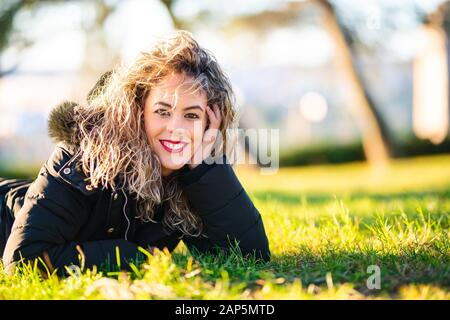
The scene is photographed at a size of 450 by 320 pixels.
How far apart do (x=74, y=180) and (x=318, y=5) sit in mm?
9270

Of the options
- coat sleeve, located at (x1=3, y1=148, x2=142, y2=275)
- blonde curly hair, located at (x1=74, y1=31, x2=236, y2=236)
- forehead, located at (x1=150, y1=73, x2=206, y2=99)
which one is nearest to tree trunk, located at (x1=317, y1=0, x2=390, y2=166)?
blonde curly hair, located at (x1=74, y1=31, x2=236, y2=236)

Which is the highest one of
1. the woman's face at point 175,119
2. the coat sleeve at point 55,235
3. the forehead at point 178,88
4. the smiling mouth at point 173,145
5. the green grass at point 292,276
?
the forehead at point 178,88

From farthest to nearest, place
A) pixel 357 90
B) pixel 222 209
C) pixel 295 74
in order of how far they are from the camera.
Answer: pixel 295 74, pixel 357 90, pixel 222 209

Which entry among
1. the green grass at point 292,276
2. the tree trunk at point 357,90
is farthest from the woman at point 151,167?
the tree trunk at point 357,90

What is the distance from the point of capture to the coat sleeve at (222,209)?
279cm

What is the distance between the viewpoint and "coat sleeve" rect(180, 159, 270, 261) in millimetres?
2787

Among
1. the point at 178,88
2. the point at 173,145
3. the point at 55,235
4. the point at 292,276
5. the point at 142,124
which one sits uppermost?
the point at 178,88

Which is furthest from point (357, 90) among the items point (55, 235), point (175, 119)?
point (55, 235)

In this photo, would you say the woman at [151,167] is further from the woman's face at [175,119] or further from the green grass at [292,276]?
the green grass at [292,276]

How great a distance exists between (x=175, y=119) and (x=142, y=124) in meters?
0.23

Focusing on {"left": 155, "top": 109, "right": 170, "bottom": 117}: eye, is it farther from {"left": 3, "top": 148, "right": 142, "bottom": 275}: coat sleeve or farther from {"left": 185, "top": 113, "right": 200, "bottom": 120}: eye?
{"left": 3, "top": 148, "right": 142, "bottom": 275}: coat sleeve

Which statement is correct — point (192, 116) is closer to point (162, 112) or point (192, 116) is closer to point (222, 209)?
A: point (162, 112)

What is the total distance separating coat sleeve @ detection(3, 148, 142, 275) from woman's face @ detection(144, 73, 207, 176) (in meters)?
0.47

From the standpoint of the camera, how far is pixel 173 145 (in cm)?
278
